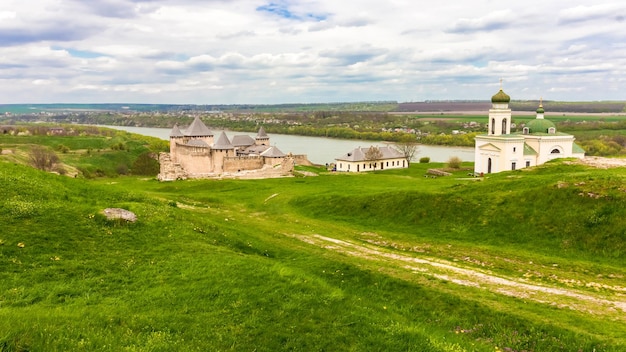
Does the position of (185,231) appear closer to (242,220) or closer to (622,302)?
(242,220)

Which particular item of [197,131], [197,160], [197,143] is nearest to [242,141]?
[197,131]

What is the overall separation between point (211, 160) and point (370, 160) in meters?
18.0

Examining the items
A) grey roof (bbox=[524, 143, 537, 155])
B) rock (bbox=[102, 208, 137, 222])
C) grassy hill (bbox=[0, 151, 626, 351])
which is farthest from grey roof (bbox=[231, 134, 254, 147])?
rock (bbox=[102, 208, 137, 222])

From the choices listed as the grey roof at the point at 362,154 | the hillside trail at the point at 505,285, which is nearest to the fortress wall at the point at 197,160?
the grey roof at the point at 362,154

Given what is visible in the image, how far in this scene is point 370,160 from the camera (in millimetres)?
53531

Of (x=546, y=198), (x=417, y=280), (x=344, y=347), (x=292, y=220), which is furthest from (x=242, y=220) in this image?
(x=344, y=347)

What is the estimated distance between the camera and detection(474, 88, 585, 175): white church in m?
40.1

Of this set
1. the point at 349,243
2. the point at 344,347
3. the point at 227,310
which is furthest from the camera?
the point at 349,243

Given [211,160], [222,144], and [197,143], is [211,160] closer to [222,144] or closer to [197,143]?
[222,144]

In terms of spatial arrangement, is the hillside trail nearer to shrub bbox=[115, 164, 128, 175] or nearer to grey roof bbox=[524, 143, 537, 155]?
grey roof bbox=[524, 143, 537, 155]

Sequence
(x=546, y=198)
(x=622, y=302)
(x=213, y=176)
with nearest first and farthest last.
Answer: (x=622, y=302) → (x=546, y=198) → (x=213, y=176)

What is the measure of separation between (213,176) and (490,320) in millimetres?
38775

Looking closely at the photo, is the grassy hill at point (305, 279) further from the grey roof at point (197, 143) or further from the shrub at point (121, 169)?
the shrub at point (121, 169)

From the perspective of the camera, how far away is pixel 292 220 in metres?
20.2
